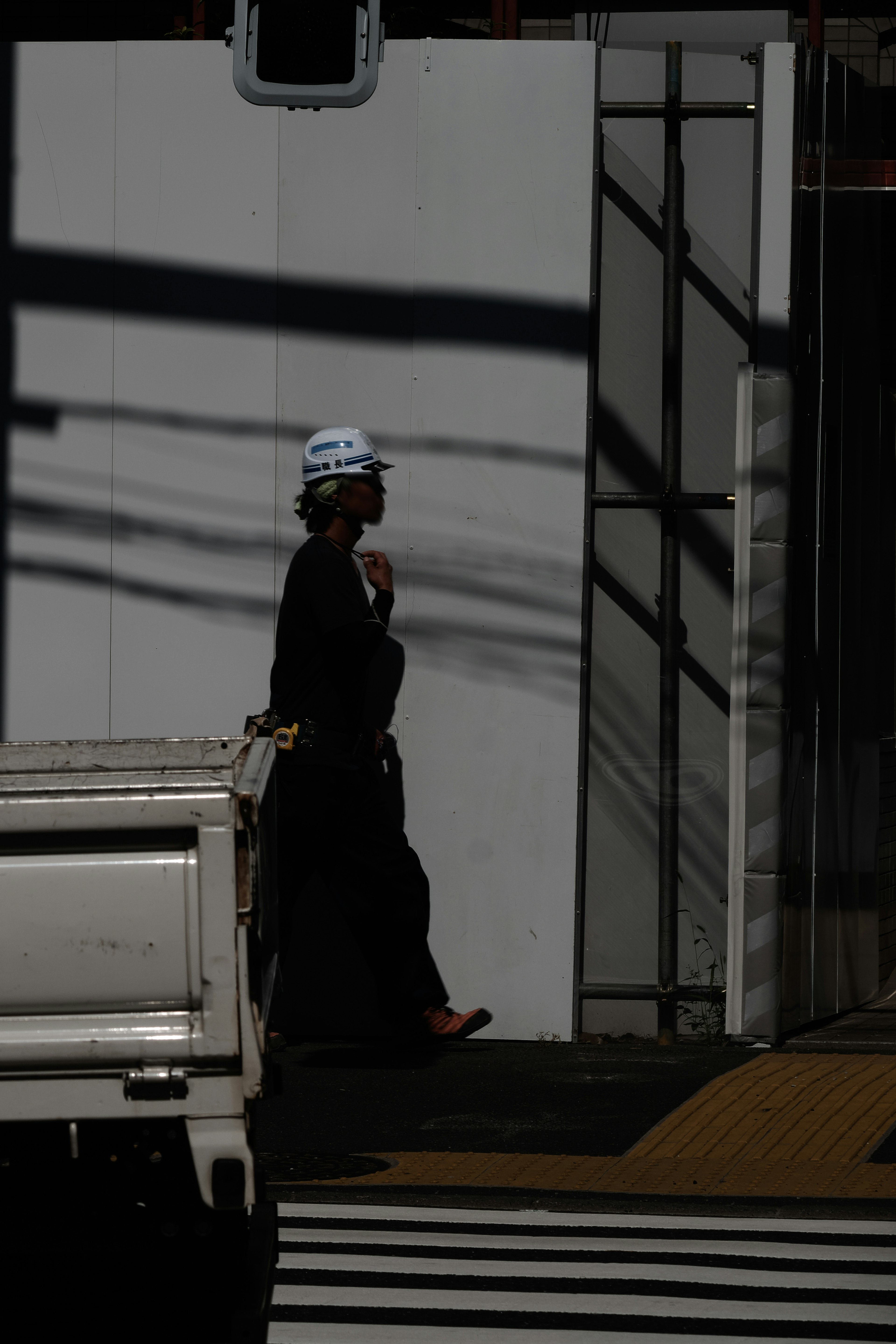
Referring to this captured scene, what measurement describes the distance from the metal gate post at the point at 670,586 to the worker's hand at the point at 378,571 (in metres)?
1.31

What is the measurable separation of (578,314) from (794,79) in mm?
1320

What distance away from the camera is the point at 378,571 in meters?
7.72

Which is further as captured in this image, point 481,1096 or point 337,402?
point 337,402

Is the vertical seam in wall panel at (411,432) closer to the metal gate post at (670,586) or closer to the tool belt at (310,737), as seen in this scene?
the tool belt at (310,737)

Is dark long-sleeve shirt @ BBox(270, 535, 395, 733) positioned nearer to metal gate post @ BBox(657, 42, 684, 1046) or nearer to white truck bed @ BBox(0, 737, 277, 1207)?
metal gate post @ BBox(657, 42, 684, 1046)

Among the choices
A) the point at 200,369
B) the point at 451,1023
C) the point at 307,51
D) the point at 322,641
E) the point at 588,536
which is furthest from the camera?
the point at 200,369

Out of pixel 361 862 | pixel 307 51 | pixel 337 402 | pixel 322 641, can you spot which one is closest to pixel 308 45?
pixel 307 51

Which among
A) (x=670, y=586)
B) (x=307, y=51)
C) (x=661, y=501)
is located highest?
(x=307, y=51)

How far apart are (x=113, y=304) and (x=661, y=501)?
259cm

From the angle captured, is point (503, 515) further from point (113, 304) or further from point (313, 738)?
point (113, 304)

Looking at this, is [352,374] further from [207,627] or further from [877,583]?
[877,583]

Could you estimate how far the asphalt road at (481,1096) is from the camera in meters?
6.50

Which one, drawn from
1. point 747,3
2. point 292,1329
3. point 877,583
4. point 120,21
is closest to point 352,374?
point 877,583

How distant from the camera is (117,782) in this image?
4.11 metres
